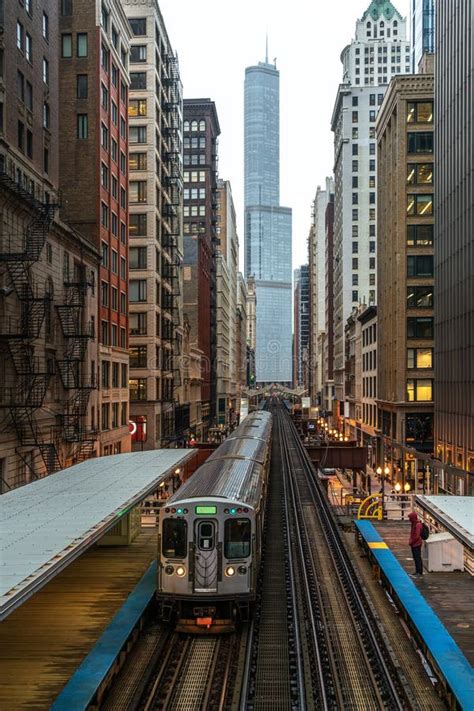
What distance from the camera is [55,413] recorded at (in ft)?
131

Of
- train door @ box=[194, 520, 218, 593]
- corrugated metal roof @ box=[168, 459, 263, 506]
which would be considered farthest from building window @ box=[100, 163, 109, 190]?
train door @ box=[194, 520, 218, 593]

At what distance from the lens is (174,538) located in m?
18.2

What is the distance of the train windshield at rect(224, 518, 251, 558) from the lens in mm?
18109

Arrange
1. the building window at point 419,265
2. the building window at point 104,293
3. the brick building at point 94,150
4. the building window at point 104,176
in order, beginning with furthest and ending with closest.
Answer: the building window at point 419,265
the building window at point 104,176
the building window at point 104,293
the brick building at point 94,150

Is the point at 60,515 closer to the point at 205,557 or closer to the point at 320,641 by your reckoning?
the point at 205,557

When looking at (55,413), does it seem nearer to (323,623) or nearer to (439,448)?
(323,623)

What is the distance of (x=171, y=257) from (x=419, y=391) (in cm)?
2974

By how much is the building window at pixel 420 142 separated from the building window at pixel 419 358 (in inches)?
725

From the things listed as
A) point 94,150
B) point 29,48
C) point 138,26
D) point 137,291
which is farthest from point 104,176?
point 138,26

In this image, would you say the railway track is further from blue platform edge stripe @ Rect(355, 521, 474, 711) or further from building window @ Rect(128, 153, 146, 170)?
building window @ Rect(128, 153, 146, 170)

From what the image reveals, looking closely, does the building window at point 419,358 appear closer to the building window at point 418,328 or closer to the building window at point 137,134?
the building window at point 418,328

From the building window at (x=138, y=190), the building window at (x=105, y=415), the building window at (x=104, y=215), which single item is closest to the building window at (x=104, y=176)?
the building window at (x=104, y=215)

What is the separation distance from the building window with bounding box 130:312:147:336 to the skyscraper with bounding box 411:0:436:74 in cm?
10169

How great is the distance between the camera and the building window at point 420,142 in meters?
67.2
